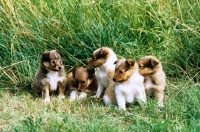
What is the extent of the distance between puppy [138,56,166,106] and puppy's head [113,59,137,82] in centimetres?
24

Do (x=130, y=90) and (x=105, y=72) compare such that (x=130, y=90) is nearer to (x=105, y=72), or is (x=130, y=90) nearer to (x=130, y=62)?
(x=130, y=62)

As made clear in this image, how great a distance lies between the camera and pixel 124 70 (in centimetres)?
648

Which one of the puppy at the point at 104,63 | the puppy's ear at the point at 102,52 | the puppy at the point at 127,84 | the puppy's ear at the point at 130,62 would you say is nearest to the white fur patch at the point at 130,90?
the puppy at the point at 127,84

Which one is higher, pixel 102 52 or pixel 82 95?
pixel 102 52

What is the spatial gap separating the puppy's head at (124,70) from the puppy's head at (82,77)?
0.84 meters

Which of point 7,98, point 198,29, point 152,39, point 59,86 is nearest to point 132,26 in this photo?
point 152,39

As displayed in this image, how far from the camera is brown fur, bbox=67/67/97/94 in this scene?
7.21 m

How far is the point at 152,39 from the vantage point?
821 centimetres

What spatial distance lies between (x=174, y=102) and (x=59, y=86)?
1.71 metres

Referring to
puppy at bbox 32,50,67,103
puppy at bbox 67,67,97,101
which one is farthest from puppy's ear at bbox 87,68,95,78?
puppy at bbox 32,50,67,103

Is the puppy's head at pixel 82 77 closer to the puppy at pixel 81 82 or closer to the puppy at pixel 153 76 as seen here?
the puppy at pixel 81 82

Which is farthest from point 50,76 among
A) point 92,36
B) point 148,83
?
point 148,83

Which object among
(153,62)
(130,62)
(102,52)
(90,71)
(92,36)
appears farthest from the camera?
(92,36)

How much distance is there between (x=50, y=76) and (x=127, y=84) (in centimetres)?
129
